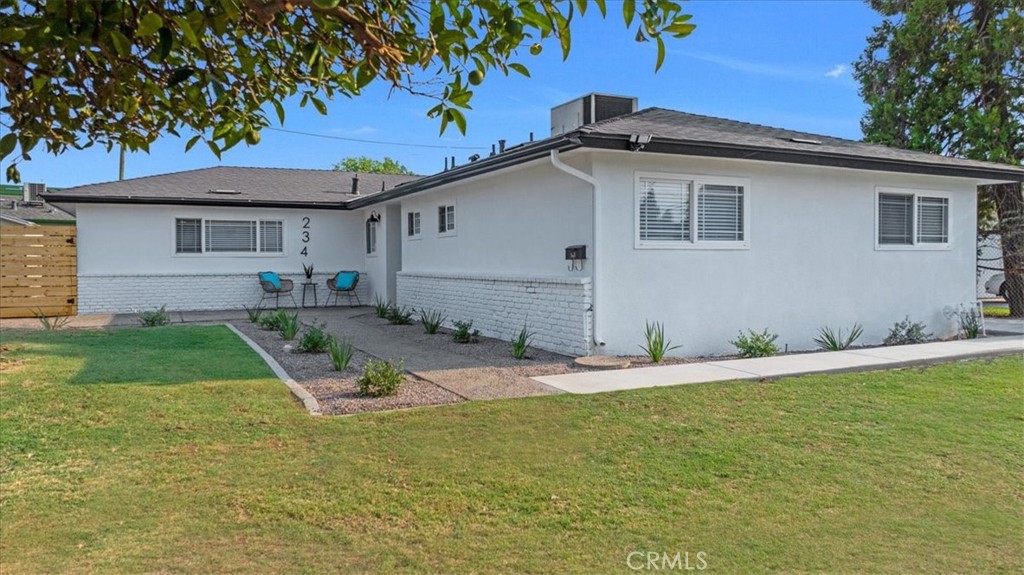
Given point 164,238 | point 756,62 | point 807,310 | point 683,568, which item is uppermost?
point 756,62

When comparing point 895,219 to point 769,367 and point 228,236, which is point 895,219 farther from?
point 228,236

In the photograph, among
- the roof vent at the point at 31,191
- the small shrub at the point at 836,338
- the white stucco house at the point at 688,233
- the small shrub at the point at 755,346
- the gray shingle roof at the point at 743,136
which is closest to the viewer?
the gray shingle roof at the point at 743,136

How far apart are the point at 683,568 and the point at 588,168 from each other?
6.81 meters

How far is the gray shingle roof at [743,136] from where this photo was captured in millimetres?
9531

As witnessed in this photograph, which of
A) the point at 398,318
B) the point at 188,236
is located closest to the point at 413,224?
the point at 398,318

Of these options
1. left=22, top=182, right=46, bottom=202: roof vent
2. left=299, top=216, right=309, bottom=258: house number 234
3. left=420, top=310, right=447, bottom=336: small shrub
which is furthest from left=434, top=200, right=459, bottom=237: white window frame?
left=22, top=182, right=46, bottom=202: roof vent

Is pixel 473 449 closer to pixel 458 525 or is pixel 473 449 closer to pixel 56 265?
pixel 458 525

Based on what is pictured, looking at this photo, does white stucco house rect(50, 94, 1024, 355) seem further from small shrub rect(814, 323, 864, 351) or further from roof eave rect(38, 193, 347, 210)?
roof eave rect(38, 193, 347, 210)

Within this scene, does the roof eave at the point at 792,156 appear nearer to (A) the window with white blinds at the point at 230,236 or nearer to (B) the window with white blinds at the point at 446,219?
(B) the window with white blinds at the point at 446,219

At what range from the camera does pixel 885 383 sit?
24.9 feet

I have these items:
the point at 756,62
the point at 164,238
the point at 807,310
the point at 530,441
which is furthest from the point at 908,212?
the point at 164,238

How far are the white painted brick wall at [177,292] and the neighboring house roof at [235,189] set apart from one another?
1.87 metres

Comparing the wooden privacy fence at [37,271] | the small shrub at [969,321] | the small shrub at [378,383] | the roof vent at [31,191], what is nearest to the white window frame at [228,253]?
the wooden privacy fence at [37,271]

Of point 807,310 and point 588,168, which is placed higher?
point 588,168
